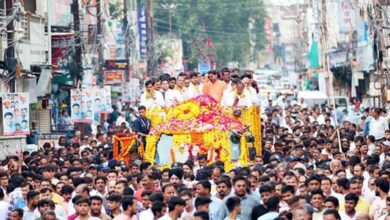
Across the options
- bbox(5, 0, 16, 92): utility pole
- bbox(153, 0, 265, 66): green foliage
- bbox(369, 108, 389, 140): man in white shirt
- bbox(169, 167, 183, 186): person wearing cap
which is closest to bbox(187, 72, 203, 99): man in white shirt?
bbox(369, 108, 389, 140): man in white shirt

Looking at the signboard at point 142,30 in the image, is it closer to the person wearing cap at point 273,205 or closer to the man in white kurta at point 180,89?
the man in white kurta at point 180,89

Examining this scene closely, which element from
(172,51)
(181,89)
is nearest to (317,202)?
(181,89)

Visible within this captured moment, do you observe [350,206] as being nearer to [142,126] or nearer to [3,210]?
[3,210]

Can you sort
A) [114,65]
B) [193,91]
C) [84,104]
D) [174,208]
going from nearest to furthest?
[174,208] < [193,91] < [84,104] < [114,65]

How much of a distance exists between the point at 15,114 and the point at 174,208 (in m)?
15.3

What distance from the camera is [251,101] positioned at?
2578 cm

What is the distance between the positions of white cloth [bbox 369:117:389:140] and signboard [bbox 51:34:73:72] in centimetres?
1550

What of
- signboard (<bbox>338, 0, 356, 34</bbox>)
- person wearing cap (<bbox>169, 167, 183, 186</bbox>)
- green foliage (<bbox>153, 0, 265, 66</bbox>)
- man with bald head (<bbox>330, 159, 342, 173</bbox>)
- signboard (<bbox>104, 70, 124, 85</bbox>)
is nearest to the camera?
person wearing cap (<bbox>169, 167, 183, 186</bbox>)

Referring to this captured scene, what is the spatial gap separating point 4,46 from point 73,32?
9674mm

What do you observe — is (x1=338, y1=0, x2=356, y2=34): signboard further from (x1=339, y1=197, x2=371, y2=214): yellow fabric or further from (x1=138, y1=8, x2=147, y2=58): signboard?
(x1=339, y1=197, x2=371, y2=214): yellow fabric

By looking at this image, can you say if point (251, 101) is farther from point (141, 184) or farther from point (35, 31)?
point (35, 31)

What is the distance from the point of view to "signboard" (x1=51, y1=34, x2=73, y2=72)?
4261cm

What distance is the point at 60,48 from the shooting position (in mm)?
42938

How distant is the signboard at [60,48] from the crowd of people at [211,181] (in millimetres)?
13086
